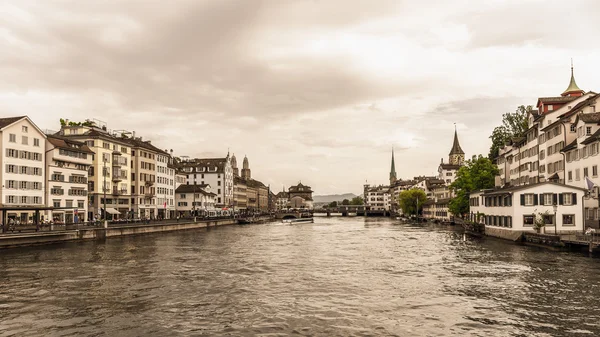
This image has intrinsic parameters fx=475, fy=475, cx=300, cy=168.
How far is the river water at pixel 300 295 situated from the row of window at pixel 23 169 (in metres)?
30.6

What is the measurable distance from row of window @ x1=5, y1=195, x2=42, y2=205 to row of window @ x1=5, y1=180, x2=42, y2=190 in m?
1.49

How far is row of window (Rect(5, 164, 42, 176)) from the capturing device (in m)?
74.2

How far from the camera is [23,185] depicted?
76.8 meters

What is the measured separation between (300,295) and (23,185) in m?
65.3

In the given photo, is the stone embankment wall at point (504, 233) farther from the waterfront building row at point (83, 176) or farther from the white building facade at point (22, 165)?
the white building facade at point (22, 165)

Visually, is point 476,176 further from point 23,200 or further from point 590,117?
point 23,200

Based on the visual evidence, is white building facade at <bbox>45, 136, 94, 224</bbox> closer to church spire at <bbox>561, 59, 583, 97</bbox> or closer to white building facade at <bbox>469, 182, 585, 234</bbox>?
white building facade at <bbox>469, 182, 585, 234</bbox>

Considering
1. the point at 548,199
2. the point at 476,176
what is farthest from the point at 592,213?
the point at 476,176

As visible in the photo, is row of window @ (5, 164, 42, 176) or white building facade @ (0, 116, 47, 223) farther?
row of window @ (5, 164, 42, 176)

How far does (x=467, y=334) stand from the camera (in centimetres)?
2119

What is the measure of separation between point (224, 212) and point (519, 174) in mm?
102240

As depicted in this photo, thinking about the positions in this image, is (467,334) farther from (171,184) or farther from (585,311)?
(171,184)

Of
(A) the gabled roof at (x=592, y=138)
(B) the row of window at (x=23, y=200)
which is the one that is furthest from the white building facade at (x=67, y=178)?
(A) the gabled roof at (x=592, y=138)

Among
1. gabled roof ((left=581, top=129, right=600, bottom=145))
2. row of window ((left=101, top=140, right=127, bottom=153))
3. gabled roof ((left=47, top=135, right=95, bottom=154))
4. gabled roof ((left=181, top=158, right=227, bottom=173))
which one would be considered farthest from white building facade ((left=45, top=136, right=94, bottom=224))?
gabled roof ((left=181, top=158, right=227, bottom=173))
